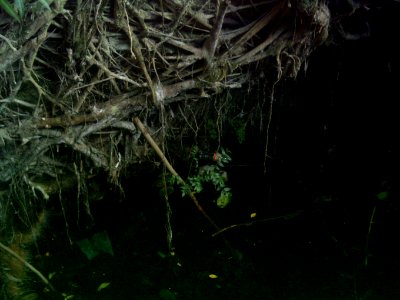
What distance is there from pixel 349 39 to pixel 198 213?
3.82 ft

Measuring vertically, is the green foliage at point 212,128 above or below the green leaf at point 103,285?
above

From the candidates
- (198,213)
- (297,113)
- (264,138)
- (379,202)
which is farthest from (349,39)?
(198,213)

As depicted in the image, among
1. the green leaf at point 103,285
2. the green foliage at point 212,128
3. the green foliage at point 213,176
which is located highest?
the green foliage at point 212,128

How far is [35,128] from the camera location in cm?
165

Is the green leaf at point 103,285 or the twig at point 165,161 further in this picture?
the green leaf at point 103,285

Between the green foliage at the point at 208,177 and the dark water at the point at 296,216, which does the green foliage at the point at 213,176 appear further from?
the dark water at the point at 296,216

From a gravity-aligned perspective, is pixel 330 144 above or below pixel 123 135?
below

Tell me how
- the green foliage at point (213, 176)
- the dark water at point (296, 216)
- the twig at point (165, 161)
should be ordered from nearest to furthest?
1. the twig at point (165, 161)
2. the dark water at point (296, 216)
3. the green foliage at point (213, 176)

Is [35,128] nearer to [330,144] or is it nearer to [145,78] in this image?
[145,78]

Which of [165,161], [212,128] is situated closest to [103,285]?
[165,161]

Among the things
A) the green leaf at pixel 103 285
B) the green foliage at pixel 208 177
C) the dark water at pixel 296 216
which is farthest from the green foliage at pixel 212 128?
the green leaf at pixel 103 285

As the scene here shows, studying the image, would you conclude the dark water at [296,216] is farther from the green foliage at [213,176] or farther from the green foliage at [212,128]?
the green foliage at [212,128]

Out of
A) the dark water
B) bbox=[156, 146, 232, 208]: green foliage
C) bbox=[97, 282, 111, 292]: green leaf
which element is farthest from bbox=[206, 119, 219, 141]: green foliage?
bbox=[97, 282, 111, 292]: green leaf

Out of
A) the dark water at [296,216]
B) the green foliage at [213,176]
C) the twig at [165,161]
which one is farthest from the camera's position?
the green foliage at [213,176]
